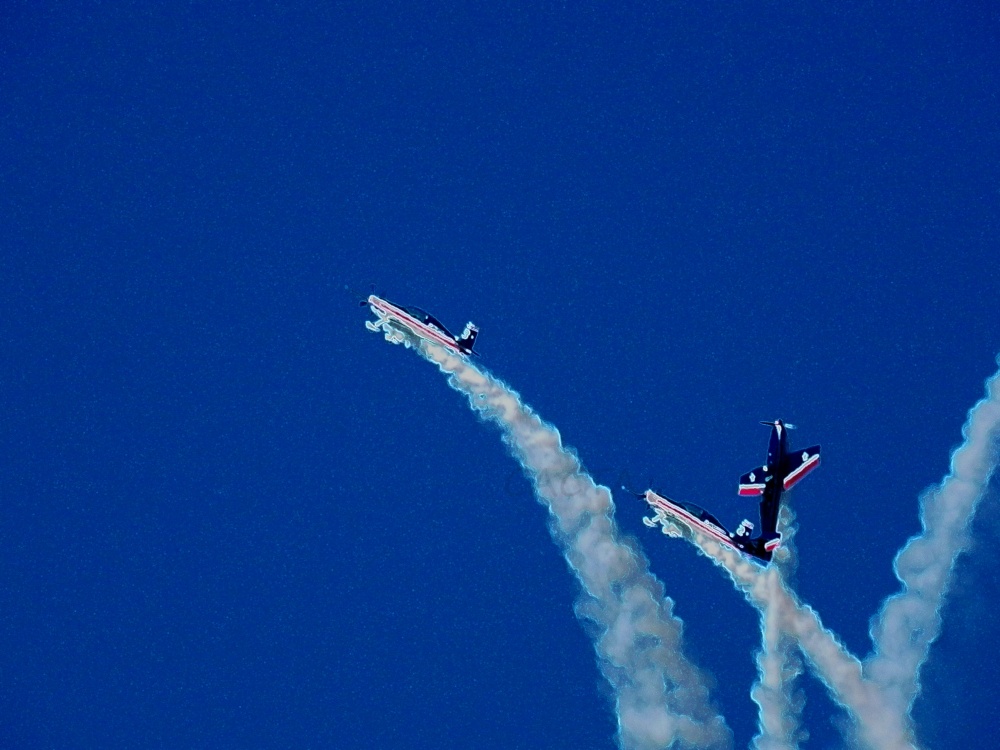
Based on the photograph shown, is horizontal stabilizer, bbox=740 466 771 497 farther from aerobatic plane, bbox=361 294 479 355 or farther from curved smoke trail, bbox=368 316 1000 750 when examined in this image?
aerobatic plane, bbox=361 294 479 355

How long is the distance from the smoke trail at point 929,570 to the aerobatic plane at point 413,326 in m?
18.9

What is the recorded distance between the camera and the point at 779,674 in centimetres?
7112

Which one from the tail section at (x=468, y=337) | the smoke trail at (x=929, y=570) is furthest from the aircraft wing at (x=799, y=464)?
the tail section at (x=468, y=337)

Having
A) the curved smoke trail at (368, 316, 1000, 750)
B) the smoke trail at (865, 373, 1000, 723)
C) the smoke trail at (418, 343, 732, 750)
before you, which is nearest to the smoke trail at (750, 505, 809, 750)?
the curved smoke trail at (368, 316, 1000, 750)

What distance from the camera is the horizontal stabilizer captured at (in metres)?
71.1

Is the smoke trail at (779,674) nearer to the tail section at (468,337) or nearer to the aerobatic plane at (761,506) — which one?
the aerobatic plane at (761,506)

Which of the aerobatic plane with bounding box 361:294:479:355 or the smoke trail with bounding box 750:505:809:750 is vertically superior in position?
the aerobatic plane with bounding box 361:294:479:355

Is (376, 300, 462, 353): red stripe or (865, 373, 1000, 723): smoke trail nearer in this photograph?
(865, 373, 1000, 723): smoke trail

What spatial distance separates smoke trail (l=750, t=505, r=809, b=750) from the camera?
70750 mm

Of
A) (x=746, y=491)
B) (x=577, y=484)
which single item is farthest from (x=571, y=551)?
(x=746, y=491)

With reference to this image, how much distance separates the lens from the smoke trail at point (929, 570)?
71812 millimetres

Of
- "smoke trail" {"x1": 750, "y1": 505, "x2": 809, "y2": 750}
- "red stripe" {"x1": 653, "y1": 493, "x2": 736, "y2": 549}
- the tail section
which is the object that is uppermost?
the tail section

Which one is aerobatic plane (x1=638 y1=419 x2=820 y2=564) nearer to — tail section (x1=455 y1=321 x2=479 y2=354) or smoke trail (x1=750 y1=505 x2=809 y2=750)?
smoke trail (x1=750 y1=505 x2=809 y2=750)

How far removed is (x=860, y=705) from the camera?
71.2m
